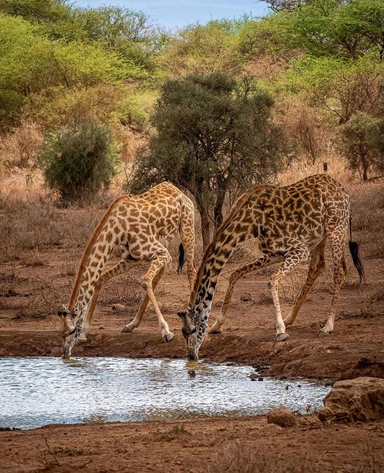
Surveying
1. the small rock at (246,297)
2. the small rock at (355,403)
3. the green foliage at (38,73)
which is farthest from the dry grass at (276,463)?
the green foliage at (38,73)

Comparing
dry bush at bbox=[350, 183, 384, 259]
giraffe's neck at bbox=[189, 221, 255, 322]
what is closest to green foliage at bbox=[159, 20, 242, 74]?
dry bush at bbox=[350, 183, 384, 259]

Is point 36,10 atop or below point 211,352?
atop

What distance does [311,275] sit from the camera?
939 centimetres

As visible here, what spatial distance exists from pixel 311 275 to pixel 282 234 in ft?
2.09

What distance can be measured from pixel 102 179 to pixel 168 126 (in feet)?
23.6

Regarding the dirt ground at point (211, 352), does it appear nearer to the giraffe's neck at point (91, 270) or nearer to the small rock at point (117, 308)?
the small rock at point (117, 308)

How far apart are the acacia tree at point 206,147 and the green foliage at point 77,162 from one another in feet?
21.1

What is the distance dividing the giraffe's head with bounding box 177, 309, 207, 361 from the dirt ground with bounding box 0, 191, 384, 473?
0.30 metres

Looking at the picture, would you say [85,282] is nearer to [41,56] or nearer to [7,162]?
[7,162]

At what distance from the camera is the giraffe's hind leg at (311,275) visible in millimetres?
9227

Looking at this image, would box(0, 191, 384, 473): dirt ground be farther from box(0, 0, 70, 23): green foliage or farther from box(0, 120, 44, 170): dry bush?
box(0, 0, 70, 23): green foliage

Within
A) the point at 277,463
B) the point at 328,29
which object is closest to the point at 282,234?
the point at 277,463

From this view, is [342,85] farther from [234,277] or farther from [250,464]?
[250,464]

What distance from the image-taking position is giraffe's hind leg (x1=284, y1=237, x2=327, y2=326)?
9.23 meters
